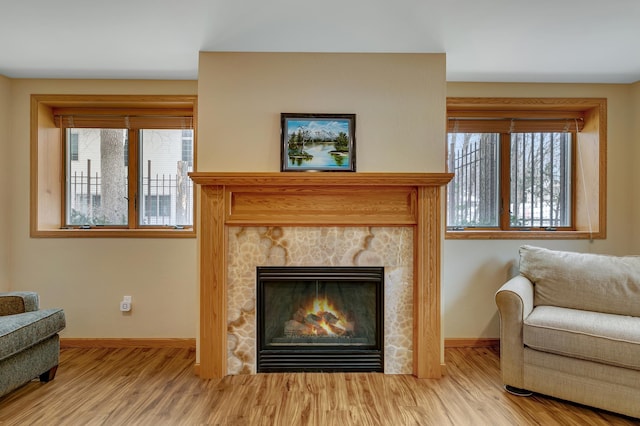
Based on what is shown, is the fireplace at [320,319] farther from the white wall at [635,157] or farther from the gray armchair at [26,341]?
the white wall at [635,157]

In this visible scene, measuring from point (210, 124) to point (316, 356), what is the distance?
5.97 feet

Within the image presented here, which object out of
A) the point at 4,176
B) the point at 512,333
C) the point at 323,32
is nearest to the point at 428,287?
the point at 512,333

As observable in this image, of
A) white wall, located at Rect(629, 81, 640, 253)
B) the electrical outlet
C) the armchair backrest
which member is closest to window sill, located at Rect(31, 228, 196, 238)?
the electrical outlet

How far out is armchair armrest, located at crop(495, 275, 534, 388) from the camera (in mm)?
2371

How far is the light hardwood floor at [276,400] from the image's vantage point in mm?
2092

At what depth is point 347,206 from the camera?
264cm

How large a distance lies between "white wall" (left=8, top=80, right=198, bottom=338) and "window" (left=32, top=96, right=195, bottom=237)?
192 mm

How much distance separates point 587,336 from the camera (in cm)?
219

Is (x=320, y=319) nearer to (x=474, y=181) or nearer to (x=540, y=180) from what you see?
(x=474, y=181)

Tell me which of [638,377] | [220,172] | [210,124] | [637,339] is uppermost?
[210,124]

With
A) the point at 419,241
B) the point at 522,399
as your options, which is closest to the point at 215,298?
the point at 419,241

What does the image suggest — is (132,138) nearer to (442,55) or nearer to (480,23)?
(442,55)

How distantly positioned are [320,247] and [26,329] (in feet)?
6.21

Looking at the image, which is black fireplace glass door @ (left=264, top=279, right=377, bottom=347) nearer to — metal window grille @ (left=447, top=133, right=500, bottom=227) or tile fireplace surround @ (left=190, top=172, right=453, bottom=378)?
tile fireplace surround @ (left=190, top=172, right=453, bottom=378)
